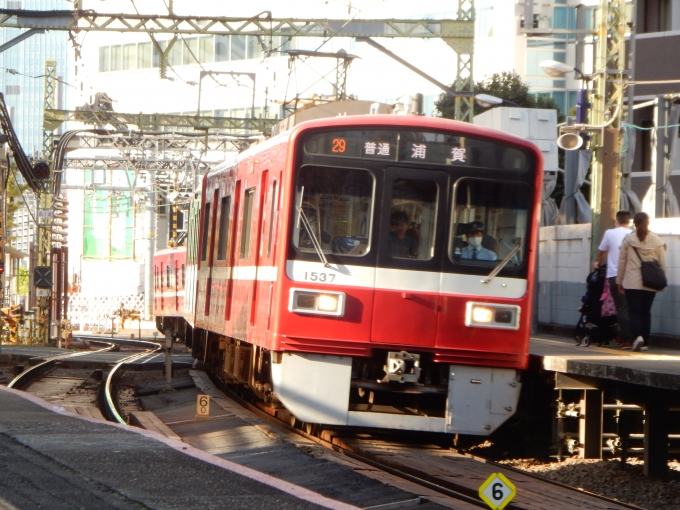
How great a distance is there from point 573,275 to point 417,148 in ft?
23.4

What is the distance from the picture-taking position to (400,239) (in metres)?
10.2

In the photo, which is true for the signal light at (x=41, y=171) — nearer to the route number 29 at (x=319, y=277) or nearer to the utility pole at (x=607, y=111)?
the utility pole at (x=607, y=111)

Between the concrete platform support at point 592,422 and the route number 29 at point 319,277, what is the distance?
2442mm

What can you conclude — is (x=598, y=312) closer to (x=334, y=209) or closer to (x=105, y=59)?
(x=334, y=209)

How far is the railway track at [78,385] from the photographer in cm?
1452

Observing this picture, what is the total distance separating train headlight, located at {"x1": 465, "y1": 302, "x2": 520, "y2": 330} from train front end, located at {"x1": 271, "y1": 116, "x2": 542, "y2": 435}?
0.01m

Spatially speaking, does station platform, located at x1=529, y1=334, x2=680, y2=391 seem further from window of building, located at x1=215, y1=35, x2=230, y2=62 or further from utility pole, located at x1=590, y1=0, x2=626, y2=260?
window of building, located at x1=215, y1=35, x2=230, y2=62

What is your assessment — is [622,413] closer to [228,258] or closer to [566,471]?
[566,471]

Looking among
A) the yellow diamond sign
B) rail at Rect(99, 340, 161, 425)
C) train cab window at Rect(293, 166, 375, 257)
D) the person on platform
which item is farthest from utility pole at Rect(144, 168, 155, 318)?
the yellow diamond sign

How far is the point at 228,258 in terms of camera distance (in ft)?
43.7

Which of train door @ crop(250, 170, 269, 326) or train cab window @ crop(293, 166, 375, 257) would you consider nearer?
train cab window @ crop(293, 166, 375, 257)

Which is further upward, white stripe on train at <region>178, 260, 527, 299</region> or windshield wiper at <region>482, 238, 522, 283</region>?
windshield wiper at <region>482, 238, 522, 283</region>

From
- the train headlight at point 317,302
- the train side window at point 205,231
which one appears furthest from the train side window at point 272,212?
the train side window at point 205,231

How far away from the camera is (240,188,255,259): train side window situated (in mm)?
11984
